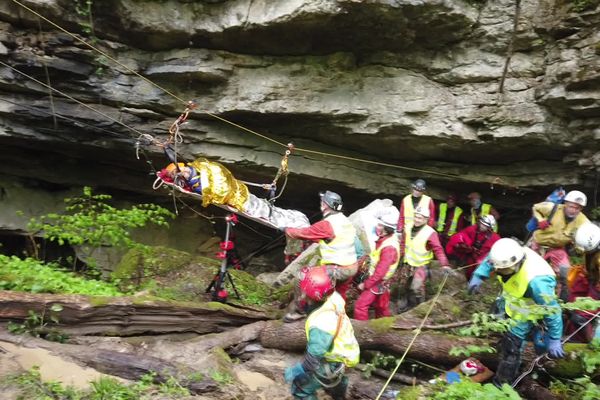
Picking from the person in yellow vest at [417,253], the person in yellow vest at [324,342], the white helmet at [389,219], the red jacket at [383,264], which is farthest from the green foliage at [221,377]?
the person in yellow vest at [417,253]

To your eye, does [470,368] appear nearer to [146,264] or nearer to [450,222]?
[450,222]

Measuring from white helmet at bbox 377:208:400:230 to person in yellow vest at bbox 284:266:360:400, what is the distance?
7.70 feet

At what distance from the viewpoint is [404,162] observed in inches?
369

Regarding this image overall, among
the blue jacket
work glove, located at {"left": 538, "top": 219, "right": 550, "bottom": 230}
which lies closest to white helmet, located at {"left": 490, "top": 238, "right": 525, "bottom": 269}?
the blue jacket

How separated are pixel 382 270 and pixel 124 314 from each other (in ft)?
11.2

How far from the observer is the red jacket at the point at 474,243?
25.3 feet

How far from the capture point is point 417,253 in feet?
22.3

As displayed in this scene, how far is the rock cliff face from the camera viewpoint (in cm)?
730

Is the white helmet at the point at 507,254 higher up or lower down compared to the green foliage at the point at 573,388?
higher up

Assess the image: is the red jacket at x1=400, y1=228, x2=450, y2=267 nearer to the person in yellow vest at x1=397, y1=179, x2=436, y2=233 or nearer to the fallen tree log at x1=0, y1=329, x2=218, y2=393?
the person in yellow vest at x1=397, y1=179, x2=436, y2=233

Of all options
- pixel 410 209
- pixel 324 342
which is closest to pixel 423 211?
pixel 410 209

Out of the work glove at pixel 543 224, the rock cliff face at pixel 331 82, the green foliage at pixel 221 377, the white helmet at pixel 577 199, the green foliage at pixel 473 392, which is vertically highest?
the rock cliff face at pixel 331 82

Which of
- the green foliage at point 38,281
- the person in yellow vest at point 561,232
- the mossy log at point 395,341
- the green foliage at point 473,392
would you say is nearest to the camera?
the green foliage at point 473,392

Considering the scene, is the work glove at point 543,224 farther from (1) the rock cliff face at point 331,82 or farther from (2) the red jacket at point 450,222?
(2) the red jacket at point 450,222
